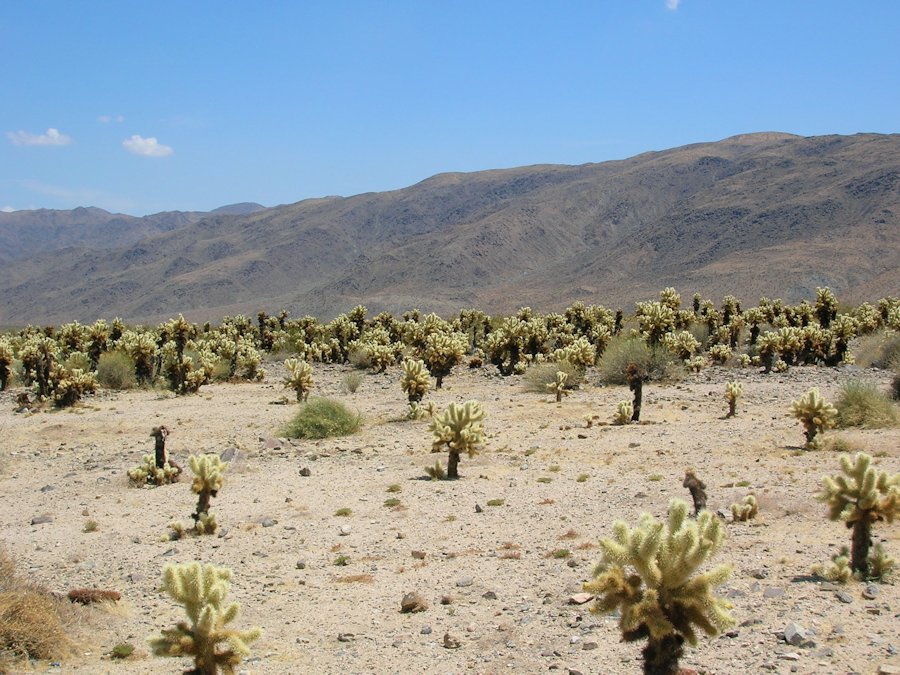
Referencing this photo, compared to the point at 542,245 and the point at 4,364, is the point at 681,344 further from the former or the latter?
the point at 542,245

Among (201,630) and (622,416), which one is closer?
(201,630)

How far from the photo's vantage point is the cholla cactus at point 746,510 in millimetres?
9852

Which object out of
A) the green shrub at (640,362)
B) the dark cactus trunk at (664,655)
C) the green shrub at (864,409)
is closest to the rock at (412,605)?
the dark cactus trunk at (664,655)

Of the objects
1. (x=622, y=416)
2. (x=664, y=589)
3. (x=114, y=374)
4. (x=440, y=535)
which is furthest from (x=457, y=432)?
(x=114, y=374)

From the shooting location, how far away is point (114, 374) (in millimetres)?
27234

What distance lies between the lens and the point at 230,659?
613cm

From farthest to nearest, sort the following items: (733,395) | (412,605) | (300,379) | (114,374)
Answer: (114,374) → (300,379) → (733,395) → (412,605)

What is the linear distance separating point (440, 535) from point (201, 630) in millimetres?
4847

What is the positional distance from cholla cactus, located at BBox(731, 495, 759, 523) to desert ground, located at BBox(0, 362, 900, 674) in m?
0.31

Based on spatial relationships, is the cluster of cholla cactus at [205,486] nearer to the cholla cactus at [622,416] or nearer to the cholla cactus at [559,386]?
the cholla cactus at [622,416]

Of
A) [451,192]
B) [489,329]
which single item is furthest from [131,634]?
[451,192]

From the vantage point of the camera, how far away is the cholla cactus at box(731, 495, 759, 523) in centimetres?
985

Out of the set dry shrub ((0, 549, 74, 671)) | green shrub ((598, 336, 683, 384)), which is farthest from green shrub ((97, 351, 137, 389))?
dry shrub ((0, 549, 74, 671))

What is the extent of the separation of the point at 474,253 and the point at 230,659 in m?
104
